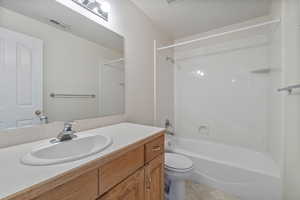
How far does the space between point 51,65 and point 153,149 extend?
940mm

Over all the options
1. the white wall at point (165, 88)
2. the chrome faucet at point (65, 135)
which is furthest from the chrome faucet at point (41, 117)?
the white wall at point (165, 88)

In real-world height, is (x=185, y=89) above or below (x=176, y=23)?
below

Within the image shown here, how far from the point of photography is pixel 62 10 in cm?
96

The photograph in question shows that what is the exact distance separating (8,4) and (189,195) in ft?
7.12

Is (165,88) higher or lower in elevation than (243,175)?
higher

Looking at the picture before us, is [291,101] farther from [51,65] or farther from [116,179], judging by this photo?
[51,65]

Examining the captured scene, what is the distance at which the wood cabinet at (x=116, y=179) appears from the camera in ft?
1.47

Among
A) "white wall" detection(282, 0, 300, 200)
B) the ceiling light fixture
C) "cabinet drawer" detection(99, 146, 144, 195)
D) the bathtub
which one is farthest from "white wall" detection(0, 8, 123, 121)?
"white wall" detection(282, 0, 300, 200)

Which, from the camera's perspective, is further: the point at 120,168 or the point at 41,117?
the point at 41,117

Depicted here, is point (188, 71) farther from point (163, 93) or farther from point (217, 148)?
point (217, 148)

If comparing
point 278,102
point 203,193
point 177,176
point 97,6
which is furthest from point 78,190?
point 278,102

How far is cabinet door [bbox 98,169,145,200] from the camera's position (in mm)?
649

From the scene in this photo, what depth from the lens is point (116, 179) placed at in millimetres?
668

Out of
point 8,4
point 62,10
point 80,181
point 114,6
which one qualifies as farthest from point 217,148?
point 8,4
